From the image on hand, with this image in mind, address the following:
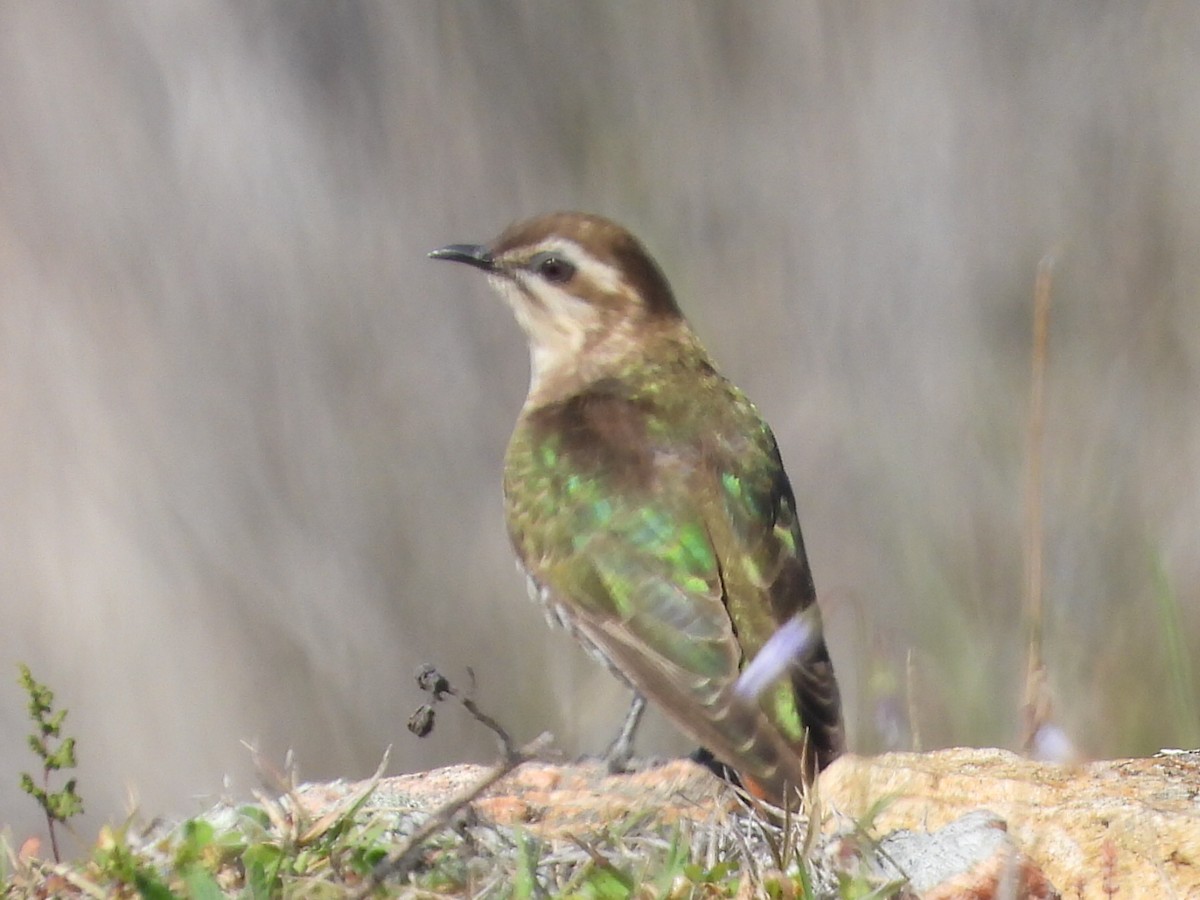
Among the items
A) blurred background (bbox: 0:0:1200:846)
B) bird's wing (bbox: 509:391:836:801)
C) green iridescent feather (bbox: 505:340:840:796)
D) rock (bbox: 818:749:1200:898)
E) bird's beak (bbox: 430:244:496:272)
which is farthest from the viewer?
blurred background (bbox: 0:0:1200:846)

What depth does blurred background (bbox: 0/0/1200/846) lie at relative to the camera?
24.4 feet

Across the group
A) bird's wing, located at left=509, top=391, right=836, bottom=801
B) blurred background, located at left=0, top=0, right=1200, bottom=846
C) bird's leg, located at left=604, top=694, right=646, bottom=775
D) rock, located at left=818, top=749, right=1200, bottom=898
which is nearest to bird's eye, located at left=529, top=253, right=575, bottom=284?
bird's wing, located at left=509, top=391, right=836, bottom=801

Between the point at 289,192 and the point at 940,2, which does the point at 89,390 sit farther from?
the point at 940,2

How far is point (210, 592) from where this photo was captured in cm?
764

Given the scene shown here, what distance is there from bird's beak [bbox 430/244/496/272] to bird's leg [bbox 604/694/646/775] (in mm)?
1924

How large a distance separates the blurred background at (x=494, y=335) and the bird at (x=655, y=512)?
1.07 meters

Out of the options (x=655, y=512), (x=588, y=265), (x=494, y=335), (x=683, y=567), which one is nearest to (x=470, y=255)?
(x=588, y=265)

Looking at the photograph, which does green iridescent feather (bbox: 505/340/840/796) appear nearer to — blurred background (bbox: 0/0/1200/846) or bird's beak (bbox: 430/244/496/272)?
bird's beak (bbox: 430/244/496/272)

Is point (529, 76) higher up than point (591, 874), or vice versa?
point (529, 76)

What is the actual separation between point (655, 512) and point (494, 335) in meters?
2.54

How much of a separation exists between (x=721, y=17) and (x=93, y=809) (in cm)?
447

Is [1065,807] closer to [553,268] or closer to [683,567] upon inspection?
[683,567]

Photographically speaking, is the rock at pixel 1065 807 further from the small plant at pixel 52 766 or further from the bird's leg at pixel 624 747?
the small plant at pixel 52 766

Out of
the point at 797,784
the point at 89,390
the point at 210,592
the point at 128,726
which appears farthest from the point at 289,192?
the point at 797,784
